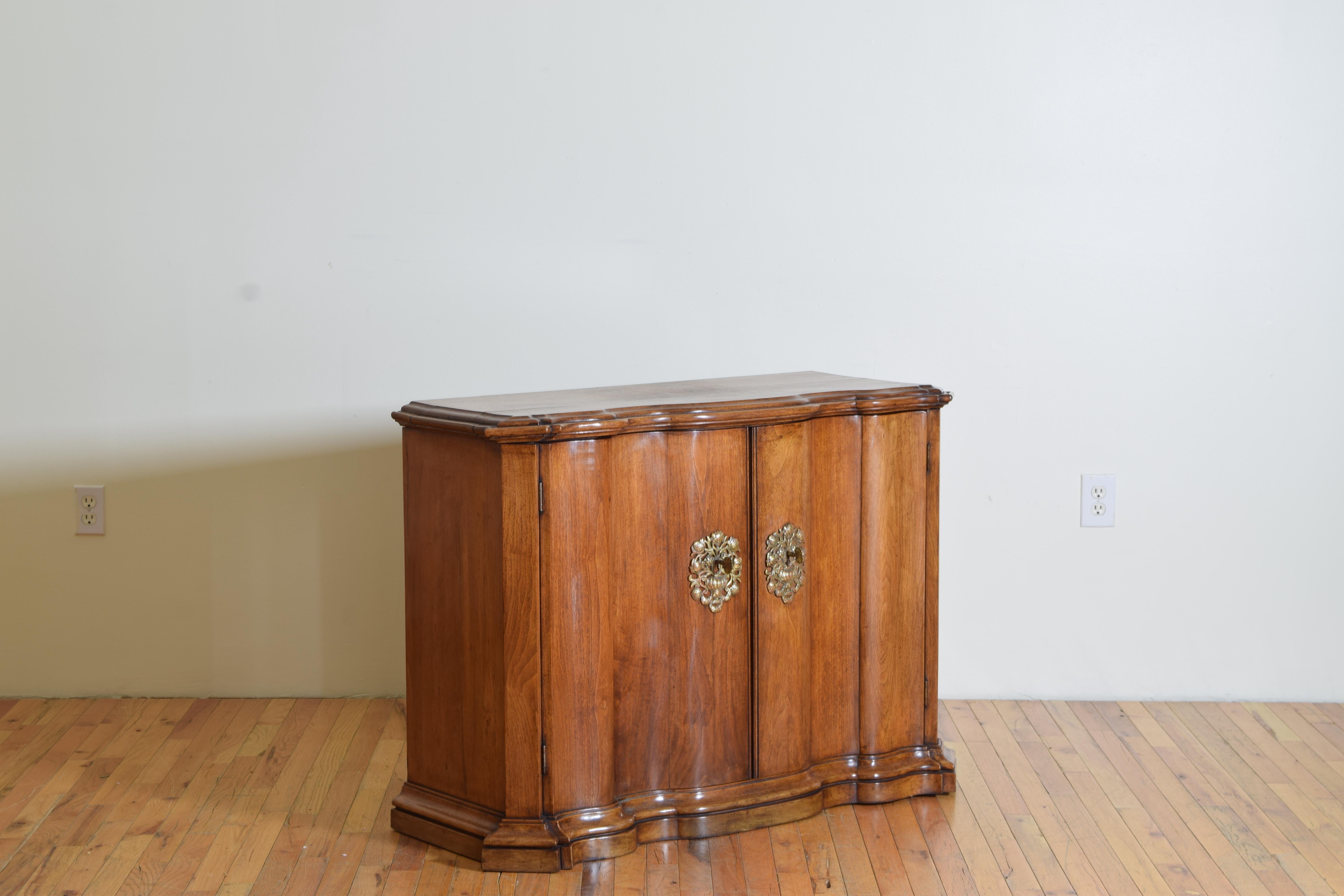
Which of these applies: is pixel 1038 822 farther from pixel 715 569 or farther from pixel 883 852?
pixel 715 569

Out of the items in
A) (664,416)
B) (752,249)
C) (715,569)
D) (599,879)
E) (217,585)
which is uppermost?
(752,249)

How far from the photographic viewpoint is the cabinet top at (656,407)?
1861 mm

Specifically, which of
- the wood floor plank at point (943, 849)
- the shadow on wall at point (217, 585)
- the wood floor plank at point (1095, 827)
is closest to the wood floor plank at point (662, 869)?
the wood floor plank at point (943, 849)

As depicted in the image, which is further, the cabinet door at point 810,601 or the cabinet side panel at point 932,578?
the cabinet side panel at point 932,578

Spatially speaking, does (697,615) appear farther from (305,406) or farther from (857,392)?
(305,406)

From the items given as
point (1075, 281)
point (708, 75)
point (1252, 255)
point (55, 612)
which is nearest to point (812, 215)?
point (708, 75)

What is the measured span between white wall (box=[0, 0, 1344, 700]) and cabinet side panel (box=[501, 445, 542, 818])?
824mm

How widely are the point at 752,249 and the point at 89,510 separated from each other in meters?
1.59

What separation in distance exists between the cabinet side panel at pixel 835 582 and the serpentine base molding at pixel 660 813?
0.22ft

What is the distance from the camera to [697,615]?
2016 mm

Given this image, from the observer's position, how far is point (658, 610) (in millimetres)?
1997

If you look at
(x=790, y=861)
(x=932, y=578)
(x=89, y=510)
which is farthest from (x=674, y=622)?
(x=89, y=510)

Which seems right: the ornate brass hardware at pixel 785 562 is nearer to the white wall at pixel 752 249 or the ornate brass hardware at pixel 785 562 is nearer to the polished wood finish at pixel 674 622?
the polished wood finish at pixel 674 622

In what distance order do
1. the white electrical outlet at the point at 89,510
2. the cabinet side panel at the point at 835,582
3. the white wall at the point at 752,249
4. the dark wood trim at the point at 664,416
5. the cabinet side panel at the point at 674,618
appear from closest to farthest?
the dark wood trim at the point at 664,416
the cabinet side panel at the point at 674,618
the cabinet side panel at the point at 835,582
the white wall at the point at 752,249
the white electrical outlet at the point at 89,510
